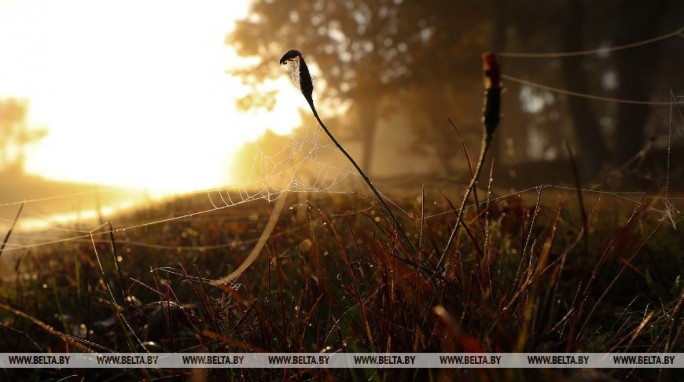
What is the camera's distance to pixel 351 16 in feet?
71.7

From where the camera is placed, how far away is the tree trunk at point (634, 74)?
1299cm

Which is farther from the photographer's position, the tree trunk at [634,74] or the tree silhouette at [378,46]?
the tree silhouette at [378,46]

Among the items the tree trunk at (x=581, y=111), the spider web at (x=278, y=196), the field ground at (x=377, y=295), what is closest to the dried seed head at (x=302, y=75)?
the spider web at (x=278, y=196)

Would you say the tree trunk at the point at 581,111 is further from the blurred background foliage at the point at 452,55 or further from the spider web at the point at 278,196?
the spider web at the point at 278,196

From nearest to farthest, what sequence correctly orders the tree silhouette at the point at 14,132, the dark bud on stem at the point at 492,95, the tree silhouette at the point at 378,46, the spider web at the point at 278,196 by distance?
the dark bud on stem at the point at 492,95 → the spider web at the point at 278,196 → the tree silhouette at the point at 378,46 → the tree silhouette at the point at 14,132

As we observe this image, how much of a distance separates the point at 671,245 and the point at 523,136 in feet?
115

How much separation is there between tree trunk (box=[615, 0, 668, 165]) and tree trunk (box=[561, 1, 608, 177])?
75cm

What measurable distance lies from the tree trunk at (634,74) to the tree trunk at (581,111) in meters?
0.75

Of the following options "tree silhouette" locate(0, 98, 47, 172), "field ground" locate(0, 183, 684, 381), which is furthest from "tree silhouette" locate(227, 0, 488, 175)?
"tree silhouette" locate(0, 98, 47, 172)

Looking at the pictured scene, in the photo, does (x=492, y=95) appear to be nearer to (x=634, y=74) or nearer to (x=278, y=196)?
(x=278, y=196)

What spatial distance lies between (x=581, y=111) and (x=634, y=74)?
1.78 metres

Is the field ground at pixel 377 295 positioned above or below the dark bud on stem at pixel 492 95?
below

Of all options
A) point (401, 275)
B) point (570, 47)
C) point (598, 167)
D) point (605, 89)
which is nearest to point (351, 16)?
point (570, 47)

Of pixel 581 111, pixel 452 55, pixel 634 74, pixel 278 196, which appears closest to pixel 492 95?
pixel 278 196
